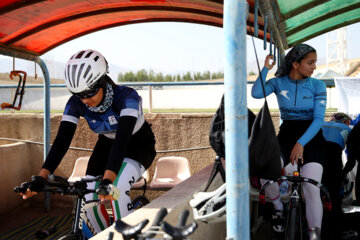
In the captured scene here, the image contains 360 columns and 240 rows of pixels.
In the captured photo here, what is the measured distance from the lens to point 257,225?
193 inches

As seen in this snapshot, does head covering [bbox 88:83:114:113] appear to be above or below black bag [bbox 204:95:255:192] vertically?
above

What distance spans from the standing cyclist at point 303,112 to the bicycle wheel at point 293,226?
256 mm

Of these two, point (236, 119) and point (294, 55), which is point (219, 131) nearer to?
point (236, 119)

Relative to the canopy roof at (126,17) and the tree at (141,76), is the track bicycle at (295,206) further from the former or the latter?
the tree at (141,76)

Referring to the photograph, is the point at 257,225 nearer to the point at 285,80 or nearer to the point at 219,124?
the point at 285,80

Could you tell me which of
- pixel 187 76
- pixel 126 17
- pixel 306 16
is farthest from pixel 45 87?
pixel 187 76

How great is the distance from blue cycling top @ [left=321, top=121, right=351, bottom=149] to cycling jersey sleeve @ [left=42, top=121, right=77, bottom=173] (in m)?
2.52

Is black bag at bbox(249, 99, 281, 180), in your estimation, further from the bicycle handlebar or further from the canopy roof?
the canopy roof

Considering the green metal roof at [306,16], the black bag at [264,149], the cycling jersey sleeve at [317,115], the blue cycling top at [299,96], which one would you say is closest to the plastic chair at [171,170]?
the green metal roof at [306,16]

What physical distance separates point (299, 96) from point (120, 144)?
1.78 metres

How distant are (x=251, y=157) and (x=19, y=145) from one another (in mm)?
6495

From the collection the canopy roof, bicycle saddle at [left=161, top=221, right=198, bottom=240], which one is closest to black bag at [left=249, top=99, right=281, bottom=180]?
bicycle saddle at [left=161, top=221, right=198, bottom=240]

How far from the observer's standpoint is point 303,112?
3.71 metres

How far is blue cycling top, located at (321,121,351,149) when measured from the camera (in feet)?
12.9
